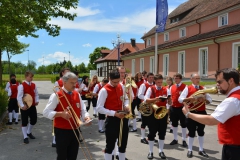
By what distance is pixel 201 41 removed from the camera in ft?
78.7

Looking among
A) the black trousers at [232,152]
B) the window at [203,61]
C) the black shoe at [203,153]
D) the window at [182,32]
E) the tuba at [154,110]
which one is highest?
the window at [182,32]

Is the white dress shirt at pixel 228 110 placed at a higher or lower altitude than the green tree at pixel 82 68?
lower

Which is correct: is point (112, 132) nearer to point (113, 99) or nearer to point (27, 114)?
point (113, 99)

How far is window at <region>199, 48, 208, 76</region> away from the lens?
80.4 feet

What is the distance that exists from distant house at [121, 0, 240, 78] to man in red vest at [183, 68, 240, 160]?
58.2 feet

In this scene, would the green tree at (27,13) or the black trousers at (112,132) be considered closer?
the black trousers at (112,132)

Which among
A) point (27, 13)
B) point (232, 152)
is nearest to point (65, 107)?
point (232, 152)

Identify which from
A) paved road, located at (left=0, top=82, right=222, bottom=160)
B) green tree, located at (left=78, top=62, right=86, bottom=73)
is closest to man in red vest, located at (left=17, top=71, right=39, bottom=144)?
paved road, located at (left=0, top=82, right=222, bottom=160)

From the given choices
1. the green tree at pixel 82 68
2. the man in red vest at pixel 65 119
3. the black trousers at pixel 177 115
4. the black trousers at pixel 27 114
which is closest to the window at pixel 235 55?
the black trousers at pixel 177 115

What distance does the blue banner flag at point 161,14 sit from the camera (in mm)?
14117

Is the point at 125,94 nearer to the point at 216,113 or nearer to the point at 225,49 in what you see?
the point at 216,113

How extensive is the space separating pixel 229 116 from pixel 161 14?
11.6m

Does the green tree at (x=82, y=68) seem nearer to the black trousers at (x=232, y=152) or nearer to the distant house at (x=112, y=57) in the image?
the distant house at (x=112, y=57)

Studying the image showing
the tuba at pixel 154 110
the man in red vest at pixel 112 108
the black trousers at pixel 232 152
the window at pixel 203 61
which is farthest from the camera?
the window at pixel 203 61
